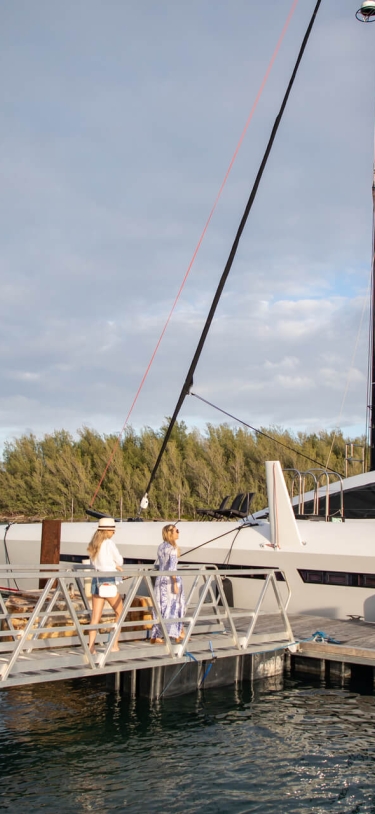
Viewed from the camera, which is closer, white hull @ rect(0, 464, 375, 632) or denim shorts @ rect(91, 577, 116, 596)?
denim shorts @ rect(91, 577, 116, 596)

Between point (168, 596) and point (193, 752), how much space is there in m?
2.26

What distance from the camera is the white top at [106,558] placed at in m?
8.80

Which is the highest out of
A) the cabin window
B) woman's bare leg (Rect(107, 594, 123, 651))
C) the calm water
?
the cabin window

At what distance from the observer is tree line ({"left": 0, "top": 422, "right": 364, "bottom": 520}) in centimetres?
4553

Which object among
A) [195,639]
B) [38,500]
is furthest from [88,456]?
[195,639]

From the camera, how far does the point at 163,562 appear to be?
9.70m

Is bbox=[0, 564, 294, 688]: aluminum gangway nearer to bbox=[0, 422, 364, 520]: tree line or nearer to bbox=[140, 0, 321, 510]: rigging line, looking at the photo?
bbox=[140, 0, 321, 510]: rigging line

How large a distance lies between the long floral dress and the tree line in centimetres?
2945

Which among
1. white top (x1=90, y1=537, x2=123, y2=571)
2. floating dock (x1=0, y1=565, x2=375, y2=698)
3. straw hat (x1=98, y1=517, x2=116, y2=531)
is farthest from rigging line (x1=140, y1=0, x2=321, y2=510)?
white top (x1=90, y1=537, x2=123, y2=571)

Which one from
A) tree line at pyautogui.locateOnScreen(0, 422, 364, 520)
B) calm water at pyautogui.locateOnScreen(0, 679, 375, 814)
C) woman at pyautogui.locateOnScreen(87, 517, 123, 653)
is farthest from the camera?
tree line at pyautogui.locateOnScreen(0, 422, 364, 520)

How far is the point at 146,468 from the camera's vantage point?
5153cm

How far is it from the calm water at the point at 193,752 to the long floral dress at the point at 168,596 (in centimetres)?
93

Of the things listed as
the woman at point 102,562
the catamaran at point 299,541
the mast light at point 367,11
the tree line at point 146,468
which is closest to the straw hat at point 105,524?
the woman at point 102,562

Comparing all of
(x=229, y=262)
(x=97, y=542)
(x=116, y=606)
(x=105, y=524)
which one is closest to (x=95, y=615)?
(x=116, y=606)
